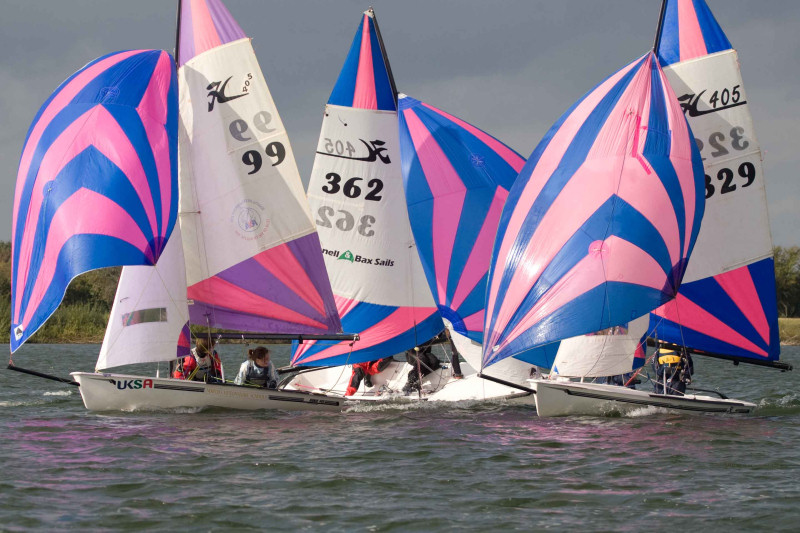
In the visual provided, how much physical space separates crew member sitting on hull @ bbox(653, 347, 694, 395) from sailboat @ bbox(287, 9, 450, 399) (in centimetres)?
447

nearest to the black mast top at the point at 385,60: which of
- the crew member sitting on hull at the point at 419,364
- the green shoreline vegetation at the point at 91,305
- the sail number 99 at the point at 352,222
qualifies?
the sail number 99 at the point at 352,222

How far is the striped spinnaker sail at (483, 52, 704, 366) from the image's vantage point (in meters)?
15.9

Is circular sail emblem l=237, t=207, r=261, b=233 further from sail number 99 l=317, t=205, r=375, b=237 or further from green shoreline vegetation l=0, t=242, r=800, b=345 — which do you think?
green shoreline vegetation l=0, t=242, r=800, b=345

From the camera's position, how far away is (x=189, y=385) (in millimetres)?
16125

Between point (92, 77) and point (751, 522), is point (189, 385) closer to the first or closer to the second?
point (92, 77)

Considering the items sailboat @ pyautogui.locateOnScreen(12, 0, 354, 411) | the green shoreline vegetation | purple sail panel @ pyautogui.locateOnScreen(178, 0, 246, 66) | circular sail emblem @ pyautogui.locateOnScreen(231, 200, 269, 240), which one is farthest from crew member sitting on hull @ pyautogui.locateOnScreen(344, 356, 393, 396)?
the green shoreline vegetation

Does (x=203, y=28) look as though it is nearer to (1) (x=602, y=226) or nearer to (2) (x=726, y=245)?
(1) (x=602, y=226)

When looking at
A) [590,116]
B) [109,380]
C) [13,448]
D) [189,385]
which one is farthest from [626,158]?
[13,448]

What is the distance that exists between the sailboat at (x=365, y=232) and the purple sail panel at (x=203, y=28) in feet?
10.2

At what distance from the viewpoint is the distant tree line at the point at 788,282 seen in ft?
224

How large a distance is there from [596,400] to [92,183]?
8.41m

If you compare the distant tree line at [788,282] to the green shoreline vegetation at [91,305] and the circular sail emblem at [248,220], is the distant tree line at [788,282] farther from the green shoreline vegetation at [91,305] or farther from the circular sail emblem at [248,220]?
the circular sail emblem at [248,220]

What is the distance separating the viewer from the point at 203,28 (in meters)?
18.1

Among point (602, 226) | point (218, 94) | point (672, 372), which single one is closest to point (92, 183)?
point (218, 94)
